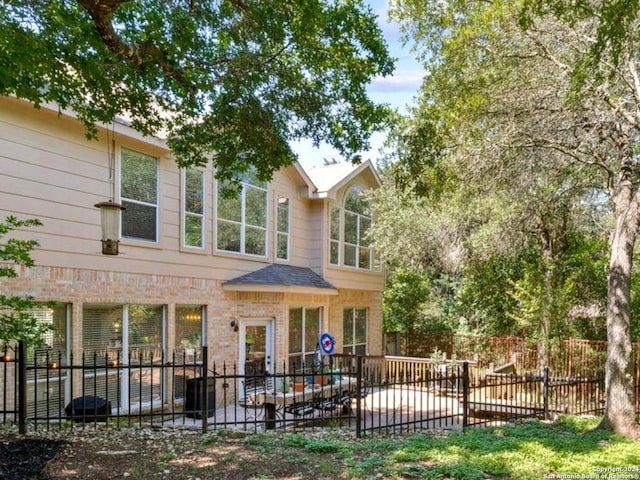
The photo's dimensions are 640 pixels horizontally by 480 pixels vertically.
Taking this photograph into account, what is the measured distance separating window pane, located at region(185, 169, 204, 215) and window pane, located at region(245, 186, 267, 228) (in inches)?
61.0

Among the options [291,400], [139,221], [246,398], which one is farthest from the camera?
[139,221]

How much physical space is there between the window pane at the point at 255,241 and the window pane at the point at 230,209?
1.72ft

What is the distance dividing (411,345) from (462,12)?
13.8m

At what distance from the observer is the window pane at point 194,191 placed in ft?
38.3

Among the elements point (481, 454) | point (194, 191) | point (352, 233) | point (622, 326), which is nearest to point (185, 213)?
point (194, 191)

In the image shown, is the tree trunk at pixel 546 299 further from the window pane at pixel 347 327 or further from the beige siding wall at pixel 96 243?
the beige siding wall at pixel 96 243

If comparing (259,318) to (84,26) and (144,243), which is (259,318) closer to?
(144,243)

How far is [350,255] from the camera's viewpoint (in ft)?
55.8

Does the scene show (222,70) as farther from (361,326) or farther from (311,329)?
(361,326)

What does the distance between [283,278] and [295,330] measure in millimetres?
1989

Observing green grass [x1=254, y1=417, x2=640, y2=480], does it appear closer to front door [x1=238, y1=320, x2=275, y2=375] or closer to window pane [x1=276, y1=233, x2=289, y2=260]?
front door [x1=238, y1=320, x2=275, y2=375]

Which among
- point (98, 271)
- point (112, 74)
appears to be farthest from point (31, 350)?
point (112, 74)

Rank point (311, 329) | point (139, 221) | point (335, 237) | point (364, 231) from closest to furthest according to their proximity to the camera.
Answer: point (139, 221)
point (311, 329)
point (335, 237)
point (364, 231)

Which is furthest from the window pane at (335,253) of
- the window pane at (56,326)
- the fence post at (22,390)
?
the fence post at (22,390)
